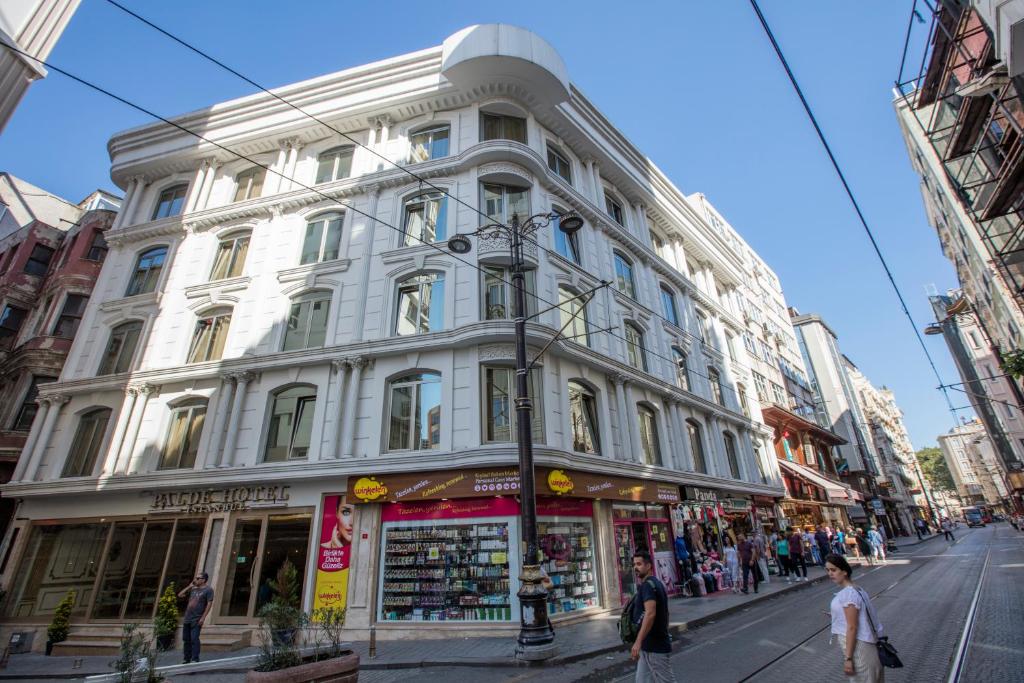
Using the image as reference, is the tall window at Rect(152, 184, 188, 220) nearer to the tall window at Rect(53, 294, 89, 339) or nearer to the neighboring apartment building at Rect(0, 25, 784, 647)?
the neighboring apartment building at Rect(0, 25, 784, 647)

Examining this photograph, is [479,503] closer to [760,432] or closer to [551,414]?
[551,414]

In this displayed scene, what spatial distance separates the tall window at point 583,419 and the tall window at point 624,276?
6.23 m

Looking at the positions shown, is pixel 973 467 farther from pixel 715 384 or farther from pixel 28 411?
pixel 28 411

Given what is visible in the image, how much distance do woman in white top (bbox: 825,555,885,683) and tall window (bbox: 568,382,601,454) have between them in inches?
390

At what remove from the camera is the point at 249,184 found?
20453mm

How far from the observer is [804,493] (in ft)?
103

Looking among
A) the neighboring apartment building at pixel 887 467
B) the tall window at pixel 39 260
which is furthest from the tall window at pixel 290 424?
the neighboring apartment building at pixel 887 467

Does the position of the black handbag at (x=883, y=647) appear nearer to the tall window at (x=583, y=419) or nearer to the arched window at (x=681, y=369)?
the tall window at (x=583, y=419)

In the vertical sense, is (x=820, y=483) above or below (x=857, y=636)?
above

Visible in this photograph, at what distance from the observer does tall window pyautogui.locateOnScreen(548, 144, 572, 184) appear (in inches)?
762

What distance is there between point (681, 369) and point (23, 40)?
22363 millimetres

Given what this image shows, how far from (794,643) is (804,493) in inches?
1073

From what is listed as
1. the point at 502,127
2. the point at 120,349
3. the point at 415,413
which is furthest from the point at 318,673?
the point at 502,127

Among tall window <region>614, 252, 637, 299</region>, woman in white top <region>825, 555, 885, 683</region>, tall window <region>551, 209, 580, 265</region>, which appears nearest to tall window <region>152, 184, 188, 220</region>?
tall window <region>551, 209, 580, 265</region>
